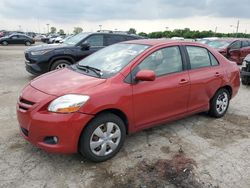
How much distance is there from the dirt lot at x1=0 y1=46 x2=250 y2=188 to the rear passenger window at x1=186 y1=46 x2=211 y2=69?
1150mm

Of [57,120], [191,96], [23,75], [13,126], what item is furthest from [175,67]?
[23,75]

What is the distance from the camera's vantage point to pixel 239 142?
179 inches

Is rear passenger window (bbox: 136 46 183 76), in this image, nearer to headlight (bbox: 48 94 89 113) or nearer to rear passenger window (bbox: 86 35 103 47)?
headlight (bbox: 48 94 89 113)

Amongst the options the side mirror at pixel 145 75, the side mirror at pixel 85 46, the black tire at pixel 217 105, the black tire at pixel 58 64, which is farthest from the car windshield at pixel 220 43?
the side mirror at pixel 145 75

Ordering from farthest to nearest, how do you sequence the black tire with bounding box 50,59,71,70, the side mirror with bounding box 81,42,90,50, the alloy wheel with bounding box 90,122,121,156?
the side mirror with bounding box 81,42,90,50 → the black tire with bounding box 50,59,71,70 → the alloy wheel with bounding box 90,122,121,156

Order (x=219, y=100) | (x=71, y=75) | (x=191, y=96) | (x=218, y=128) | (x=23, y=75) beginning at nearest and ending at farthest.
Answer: (x=71, y=75) → (x=191, y=96) → (x=218, y=128) → (x=219, y=100) → (x=23, y=75)

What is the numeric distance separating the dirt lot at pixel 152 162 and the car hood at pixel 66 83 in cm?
95

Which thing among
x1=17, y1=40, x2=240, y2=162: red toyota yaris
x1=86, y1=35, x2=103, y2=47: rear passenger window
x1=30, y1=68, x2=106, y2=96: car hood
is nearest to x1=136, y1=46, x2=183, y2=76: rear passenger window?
x1=17, y1=40, x2=240, y2=162: red toyota yaris

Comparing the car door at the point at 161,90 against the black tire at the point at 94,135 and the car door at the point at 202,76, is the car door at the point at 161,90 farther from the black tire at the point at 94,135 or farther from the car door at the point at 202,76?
the black tire at the point at 94,135

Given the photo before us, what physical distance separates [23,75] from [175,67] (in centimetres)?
723

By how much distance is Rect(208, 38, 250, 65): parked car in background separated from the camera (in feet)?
46.9

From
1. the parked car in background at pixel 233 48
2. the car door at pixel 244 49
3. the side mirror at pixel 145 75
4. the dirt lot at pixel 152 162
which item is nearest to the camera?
the dirt lot at pixel 152 162

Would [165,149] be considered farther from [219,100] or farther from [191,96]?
[219,100]

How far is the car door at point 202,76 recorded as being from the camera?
4855 millimetres
